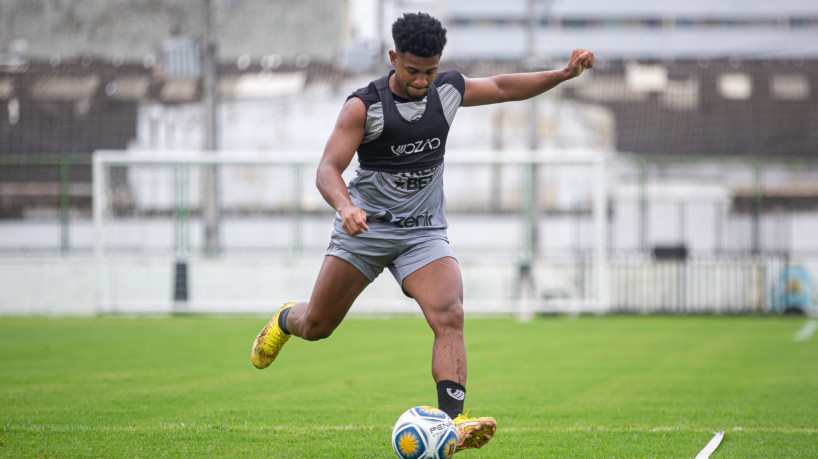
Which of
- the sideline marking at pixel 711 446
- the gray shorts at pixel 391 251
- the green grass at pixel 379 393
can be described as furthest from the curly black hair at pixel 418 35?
the sideline marking at pixel 711 446

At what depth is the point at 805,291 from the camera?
2011cm

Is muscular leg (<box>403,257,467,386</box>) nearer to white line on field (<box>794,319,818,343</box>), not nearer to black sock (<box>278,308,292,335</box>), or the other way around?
black sock (<box>278,308,292,335</box>)

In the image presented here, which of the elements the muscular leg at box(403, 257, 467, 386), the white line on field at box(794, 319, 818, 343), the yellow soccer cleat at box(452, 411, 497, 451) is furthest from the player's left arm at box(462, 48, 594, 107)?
the white line on field at box(794, 319, 818, 343)

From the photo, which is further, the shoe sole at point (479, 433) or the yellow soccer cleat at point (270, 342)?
the yellow soccer cleat at point (270, 342)

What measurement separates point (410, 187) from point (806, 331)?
12602mm

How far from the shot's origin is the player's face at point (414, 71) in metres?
4.89

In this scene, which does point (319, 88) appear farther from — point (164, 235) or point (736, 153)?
point (736, 153)

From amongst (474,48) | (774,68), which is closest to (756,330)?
(774,68)

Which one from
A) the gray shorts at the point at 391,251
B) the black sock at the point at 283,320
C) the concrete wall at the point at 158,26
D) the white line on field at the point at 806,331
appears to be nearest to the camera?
the gray shorts at the point at 391,251

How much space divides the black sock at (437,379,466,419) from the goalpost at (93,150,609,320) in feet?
42.1

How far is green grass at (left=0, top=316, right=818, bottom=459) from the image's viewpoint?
533 centimetres

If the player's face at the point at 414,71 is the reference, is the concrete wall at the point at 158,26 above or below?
above

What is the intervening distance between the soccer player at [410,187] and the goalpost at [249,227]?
12277 mm

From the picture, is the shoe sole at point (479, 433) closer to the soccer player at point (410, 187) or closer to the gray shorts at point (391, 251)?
the soccer player at point (410, 187)
